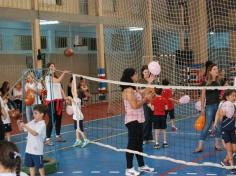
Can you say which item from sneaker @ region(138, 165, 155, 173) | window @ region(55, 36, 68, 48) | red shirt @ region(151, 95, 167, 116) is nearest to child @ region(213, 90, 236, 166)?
sneaker @ region(138, 165, 155, 173)

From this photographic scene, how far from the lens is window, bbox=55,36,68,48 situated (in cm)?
1880

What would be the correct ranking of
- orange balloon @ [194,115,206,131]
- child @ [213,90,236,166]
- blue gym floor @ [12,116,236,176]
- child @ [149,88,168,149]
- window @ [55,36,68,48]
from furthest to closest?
window @ [55,36,68,48], child @ [149,88,168,149], orange balloon @ [194,115,206,131], blue gym floor @ [12,116,236,176], child @ [213,90,236,166]

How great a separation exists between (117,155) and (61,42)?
1214cm

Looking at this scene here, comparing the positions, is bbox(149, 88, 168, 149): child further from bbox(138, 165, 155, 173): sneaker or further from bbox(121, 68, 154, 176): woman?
bbox(121, 68, 154, 176): woman

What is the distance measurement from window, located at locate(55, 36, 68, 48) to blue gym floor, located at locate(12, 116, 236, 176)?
8720mm

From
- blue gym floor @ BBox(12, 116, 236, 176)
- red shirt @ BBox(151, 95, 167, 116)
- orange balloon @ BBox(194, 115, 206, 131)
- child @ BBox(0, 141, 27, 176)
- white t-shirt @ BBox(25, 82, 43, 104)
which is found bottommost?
blue gym floor @ BBox(12, 116, 236, 176)

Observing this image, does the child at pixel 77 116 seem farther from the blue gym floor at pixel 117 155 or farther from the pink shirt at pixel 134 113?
the pink shirt at pixel 134 113

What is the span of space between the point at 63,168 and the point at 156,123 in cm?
213

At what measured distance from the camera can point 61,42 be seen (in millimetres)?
18984

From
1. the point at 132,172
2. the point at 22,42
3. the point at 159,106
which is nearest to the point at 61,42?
the point at 22,42

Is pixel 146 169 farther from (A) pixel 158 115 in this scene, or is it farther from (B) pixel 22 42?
(B) pixel 22 42

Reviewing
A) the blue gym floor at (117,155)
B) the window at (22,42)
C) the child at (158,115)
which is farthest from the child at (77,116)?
the window at (22,42)

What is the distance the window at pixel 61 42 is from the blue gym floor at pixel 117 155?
8.72 metres

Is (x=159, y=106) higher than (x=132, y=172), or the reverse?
(x=159, y=106)
